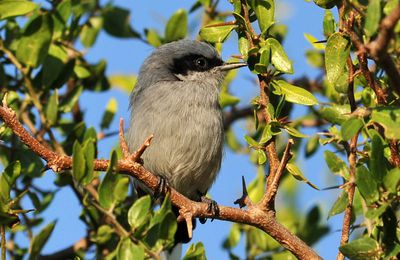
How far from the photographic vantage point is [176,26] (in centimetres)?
602

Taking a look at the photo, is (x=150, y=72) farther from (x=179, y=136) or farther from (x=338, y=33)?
(x=338, y=33)

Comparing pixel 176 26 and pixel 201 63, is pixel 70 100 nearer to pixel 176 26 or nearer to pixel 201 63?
pixel 176 26

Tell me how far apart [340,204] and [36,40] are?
95.9 inches

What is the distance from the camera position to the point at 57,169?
3.30m

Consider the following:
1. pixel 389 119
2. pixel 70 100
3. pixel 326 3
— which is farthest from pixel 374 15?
pixel 70 100

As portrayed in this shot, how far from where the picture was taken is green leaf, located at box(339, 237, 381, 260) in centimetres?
308

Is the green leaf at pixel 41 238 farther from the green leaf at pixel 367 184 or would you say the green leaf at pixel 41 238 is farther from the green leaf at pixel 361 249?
the green leaf at pixel 367 184

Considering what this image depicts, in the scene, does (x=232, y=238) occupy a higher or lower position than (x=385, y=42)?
lower

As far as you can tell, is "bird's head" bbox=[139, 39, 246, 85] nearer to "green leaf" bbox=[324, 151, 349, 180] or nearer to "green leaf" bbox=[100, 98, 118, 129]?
"green leaf" bbox=[100, 98, 118, 129]

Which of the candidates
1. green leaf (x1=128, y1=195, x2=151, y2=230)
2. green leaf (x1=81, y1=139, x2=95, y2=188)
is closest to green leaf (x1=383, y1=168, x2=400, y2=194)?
green leaf (x1=128, y1=195, x2=151, y2=230)

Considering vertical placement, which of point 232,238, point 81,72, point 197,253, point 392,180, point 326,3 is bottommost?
point 232,238

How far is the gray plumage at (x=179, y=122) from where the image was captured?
5.41m

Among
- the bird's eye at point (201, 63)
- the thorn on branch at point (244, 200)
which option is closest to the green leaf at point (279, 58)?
the thorn on branch at point (244, 200)

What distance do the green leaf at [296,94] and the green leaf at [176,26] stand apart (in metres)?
2.27
